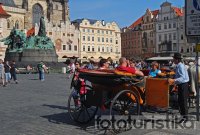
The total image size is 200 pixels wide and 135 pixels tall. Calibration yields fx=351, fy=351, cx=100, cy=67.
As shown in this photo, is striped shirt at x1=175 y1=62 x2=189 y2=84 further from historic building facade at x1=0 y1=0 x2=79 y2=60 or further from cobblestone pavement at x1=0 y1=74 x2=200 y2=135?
historic building facade at x1=0 y1=0 x2=79 y2=60

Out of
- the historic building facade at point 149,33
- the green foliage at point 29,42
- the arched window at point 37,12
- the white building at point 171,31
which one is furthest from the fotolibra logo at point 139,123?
the historic building facade at point 149,33

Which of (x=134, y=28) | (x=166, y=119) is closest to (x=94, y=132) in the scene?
(x=166, y=119)

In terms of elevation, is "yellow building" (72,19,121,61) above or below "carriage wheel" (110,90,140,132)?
above

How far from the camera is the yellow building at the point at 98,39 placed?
303 feet

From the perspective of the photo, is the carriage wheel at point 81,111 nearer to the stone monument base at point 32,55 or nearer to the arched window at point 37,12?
the stone monument base at point 32,55

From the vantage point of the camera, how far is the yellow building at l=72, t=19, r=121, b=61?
92375 millimetres

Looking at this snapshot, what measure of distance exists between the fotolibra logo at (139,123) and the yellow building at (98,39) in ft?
273

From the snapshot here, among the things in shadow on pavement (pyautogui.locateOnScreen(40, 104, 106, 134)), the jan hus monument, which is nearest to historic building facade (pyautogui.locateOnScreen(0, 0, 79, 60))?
the jan hus monument

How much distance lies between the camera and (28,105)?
34.2 feet

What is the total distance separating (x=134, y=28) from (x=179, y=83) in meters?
91.6

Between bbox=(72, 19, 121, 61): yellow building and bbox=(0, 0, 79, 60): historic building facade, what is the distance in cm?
362

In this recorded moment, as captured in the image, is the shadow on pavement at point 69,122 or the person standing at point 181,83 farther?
the person standing at point 181,83

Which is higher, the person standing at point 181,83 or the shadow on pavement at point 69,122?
the person standing at point 181,83

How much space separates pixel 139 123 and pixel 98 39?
9022 cm
